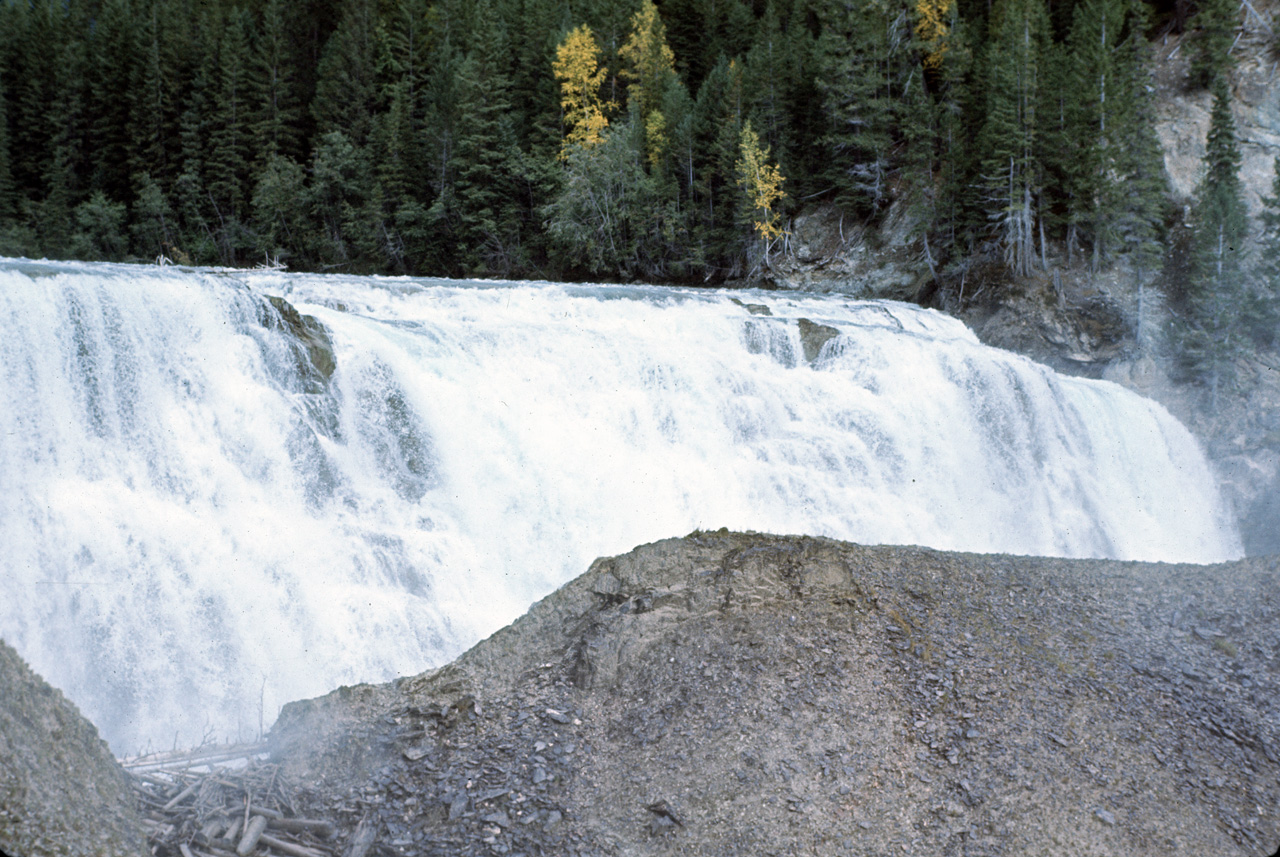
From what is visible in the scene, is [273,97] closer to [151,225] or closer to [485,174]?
[151,225]

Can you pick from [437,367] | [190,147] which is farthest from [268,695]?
[190,147]

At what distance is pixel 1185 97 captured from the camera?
25.2 metres

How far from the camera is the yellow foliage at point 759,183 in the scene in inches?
1176

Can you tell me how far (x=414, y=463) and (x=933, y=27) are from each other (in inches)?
1200

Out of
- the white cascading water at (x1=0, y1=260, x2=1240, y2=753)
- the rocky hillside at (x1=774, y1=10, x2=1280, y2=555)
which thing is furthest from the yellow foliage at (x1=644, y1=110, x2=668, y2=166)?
the white cascading water at (x1=0, y1=260, x2=1240, y2=753)

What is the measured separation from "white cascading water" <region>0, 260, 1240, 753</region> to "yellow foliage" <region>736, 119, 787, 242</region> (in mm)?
14650

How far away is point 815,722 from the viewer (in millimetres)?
5473

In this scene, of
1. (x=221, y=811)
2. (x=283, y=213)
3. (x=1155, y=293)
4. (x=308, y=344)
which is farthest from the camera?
(x=283, y=213)

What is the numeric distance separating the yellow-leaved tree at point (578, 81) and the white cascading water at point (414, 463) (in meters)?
19.7

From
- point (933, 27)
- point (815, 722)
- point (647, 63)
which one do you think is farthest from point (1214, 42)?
point (815, 722)

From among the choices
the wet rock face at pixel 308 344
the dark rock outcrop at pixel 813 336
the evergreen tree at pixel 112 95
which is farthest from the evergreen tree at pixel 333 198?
the wet rock face at pixel 308 344

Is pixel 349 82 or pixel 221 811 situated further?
pixel 349 82

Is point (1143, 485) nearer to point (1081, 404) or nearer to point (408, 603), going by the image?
point (1081, 404)

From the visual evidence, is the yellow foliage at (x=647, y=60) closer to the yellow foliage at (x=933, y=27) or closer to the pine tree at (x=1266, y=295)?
the yellow foliage at (x=933, y=27)
